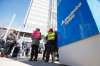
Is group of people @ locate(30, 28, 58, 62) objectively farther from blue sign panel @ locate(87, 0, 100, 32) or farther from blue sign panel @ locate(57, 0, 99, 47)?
blue sign panel @ locate(87, 0, 100, 32)

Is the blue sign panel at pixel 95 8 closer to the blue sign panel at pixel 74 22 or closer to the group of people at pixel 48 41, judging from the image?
the blue sign panel at pixel 74 22

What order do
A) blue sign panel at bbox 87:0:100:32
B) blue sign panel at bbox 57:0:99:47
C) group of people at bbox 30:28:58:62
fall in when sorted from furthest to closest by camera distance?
group of people at bbox 30:28:58:62
blue sign panel at bbox 57:0:99:47
blue sign panel at bbox 87:0:100:32

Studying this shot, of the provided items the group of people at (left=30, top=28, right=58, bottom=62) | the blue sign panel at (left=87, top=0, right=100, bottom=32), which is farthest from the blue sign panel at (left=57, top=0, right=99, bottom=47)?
the group of people at (left=30, top=28, right=58, bottom=62)

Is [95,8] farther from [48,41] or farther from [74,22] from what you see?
[48,41]

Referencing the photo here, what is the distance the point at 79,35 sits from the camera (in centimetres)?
570

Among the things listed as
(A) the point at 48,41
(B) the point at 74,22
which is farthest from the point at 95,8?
(A) the point at 48,41

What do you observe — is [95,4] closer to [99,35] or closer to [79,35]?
[99,35]

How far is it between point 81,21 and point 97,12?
2.61ft

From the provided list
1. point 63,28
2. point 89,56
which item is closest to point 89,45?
point 89,56

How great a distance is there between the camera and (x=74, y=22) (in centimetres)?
607

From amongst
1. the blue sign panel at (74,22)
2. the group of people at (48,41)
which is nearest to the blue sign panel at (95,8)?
the blue sign panel at (74,22)

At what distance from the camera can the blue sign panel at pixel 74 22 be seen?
198 inches

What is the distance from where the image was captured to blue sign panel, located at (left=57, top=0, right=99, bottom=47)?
16.5ft

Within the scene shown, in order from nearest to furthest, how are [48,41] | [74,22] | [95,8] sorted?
[95,8] → [74,22] → [48,41]
